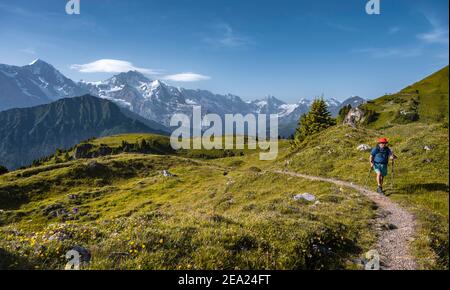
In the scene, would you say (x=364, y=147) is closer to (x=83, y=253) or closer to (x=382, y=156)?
(x=382, y=156)

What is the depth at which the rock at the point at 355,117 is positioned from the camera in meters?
148

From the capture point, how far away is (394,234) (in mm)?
16125

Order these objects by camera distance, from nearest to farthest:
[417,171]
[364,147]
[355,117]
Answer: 1. [417,171]
2. [364,147]
3. [355,117]

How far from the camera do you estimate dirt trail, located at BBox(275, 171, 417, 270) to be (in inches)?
494

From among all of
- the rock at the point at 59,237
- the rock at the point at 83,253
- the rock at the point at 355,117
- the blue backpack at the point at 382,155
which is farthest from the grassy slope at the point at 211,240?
the rock at the point at 355,117

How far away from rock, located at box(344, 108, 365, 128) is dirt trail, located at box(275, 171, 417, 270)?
133047 millimetres

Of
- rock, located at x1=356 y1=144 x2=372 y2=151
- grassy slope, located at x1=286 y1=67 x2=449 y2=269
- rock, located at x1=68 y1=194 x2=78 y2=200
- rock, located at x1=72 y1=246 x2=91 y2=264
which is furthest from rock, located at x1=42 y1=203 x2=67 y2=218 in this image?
rock, located at x1=72 y1=246 x2=91 y2=264

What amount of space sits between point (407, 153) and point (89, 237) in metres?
34.4

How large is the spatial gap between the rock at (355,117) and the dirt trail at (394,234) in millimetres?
133047

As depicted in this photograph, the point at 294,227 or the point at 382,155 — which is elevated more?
the point at 382,155

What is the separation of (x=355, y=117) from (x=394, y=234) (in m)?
151

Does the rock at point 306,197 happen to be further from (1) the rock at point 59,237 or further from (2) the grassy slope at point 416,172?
(1) the rock at point 59,237

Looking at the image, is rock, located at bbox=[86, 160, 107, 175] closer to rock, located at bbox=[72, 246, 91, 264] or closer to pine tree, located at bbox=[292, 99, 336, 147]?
pine tree, located at bbox=[292, 99, 336, 147]

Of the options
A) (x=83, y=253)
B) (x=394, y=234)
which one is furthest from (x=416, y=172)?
(x=83, y=253)
